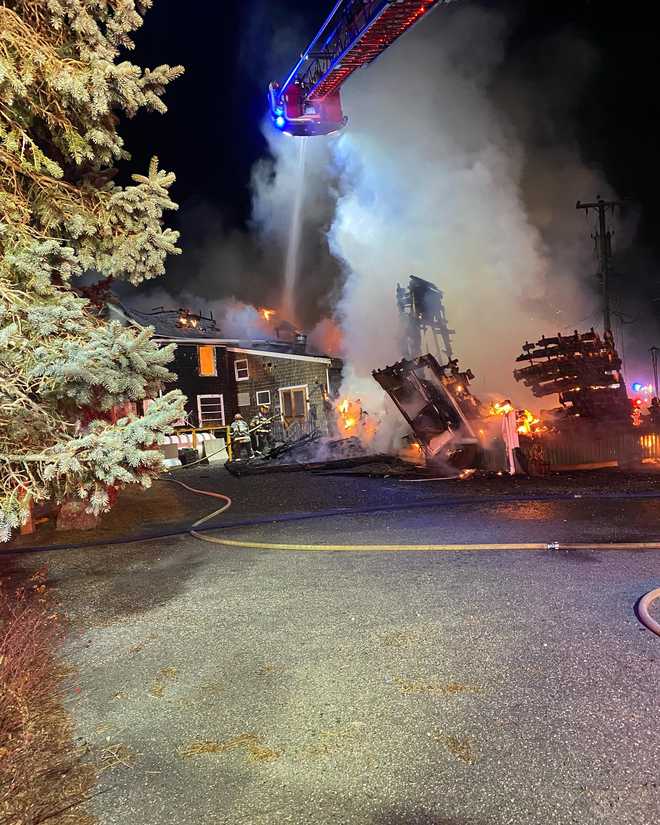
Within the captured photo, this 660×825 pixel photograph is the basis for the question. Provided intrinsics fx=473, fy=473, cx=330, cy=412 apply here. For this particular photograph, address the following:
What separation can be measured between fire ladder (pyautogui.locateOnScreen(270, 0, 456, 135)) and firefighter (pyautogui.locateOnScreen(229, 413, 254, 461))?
11619 millimetres

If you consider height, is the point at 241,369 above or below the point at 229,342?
below

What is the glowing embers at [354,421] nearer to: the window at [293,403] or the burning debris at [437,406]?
the window at [293,403]

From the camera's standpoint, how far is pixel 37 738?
247 cm

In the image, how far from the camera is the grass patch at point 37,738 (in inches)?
79.6

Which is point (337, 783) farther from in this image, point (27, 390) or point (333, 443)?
point (333, 443)

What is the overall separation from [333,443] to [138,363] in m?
13.0

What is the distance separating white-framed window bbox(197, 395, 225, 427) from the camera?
76.0 ft

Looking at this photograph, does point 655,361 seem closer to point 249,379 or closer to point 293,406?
point 293,406

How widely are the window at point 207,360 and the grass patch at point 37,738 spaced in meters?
19.9

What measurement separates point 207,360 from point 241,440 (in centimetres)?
791

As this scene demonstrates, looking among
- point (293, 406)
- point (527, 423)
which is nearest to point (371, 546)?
point (527, 423)

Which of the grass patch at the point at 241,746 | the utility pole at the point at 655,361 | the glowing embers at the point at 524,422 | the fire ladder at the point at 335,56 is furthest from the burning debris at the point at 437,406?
the utility pole at the point at 655,361

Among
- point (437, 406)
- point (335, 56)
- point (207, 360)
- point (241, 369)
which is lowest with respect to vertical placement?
point (437, 406)

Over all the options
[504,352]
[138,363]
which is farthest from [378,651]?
[504,352]
